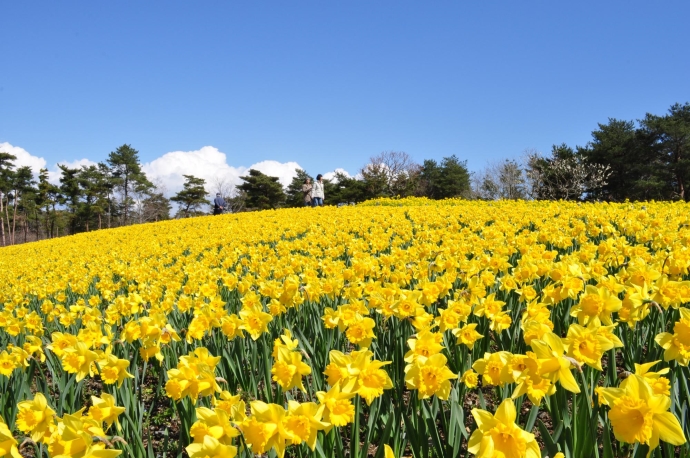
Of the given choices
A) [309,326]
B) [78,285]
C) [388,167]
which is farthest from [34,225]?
[309,326]

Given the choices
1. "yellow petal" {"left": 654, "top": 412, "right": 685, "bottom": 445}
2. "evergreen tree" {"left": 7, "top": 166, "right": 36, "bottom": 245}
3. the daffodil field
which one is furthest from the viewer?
"evergreen tree" {"left": 7, "top": 166, "right": 36, "bottom": 245}

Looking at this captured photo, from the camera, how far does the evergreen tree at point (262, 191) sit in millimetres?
42906

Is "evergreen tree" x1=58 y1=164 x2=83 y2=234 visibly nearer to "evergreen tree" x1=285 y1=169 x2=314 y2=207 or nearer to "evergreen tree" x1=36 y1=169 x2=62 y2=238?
"evergreen tree" x1=36 y1=169 x2=62 y2=238

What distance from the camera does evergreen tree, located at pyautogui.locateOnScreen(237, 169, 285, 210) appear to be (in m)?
42.9

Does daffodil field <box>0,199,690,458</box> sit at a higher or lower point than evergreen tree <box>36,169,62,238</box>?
A: lower

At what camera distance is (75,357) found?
7.22 feet

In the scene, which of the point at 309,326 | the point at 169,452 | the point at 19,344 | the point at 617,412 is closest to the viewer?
the point at 617,412

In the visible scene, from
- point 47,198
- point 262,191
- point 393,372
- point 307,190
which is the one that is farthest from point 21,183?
point 393,372

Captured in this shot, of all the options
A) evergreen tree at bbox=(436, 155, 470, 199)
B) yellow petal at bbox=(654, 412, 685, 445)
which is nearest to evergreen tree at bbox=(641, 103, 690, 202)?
evergreen tree at bbox=(436, 155, 470, 199)

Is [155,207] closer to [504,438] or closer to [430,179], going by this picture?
[430,179]

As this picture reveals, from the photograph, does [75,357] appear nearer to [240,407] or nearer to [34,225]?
[240,407]

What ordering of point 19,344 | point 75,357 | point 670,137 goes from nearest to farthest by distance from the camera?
point 75,357
point 19,344
point 670,137

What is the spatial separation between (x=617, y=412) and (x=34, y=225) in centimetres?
6100

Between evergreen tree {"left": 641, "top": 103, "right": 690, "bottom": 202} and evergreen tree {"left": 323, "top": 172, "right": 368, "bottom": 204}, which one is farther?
evergreen tree {"left": 323, "top": 172, "right": 368, "bottom": 204}
